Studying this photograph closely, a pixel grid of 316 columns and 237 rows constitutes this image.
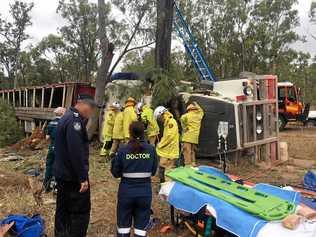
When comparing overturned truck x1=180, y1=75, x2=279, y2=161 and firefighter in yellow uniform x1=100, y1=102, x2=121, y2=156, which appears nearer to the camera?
overturned truck x1=180, y1=75, x2=279, y2=161

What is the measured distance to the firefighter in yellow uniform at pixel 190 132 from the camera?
9648 mm

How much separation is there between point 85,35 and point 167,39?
22303 millimetres

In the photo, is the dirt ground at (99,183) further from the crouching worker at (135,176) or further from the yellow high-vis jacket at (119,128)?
the crouching worker at (135,176)

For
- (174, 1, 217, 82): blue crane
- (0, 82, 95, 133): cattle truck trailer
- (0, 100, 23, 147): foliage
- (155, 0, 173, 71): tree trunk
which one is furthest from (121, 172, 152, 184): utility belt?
(174, 1, 217, 82): blue crane

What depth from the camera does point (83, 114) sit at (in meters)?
4.79

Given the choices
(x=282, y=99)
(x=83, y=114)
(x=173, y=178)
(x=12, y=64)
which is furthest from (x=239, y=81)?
(x=12, y=64)

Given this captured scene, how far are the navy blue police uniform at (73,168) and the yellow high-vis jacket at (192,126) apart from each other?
5.03 meters

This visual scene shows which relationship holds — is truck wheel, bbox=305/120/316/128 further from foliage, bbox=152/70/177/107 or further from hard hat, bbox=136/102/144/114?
hard hat, bbox=136/102/144/114

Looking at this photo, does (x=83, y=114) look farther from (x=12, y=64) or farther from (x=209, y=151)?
(x=12, y=64)

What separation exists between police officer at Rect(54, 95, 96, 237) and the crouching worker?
0.38 metres

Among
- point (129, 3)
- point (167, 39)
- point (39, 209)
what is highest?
point (129, 3)

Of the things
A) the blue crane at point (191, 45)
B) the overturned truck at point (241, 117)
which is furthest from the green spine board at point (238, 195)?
the blue crane at point (191, 45)

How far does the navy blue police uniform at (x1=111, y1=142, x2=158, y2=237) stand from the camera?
477 centimetres

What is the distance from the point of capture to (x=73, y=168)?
15.3 ft
